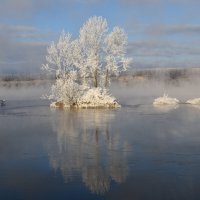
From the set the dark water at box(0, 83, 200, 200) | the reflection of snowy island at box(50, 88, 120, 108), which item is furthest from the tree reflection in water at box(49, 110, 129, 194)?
the reflection of snowy island at box(50, 88, 120, 108)

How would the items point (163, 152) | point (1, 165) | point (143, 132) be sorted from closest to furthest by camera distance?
point (1, 165), point (163, 152), point (143, 132)

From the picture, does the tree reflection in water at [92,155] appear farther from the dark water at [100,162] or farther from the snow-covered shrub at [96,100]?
the snow-covered shrub at [96,100]

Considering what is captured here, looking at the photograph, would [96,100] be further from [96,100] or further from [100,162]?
[100,162]

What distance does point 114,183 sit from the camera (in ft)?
43.5

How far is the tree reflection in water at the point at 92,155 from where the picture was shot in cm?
1394

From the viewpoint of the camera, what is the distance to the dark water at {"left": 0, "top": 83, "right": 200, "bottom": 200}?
41.0 ft

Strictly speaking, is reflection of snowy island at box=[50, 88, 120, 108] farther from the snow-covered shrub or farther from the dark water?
the dark water

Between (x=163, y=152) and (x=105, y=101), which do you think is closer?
(x=163, y=152)

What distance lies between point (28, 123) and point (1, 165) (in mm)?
13543

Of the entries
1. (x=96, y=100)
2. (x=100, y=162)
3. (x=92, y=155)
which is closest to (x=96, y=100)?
(x=96, y=100)

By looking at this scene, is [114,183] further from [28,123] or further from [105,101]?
[105,101]

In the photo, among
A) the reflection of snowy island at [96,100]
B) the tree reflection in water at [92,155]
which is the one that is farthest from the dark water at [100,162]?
the reflection of snowy island at [96,100]

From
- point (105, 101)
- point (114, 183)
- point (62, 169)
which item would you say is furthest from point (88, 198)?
point (105, 101)

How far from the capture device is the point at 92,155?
17.3 meters
